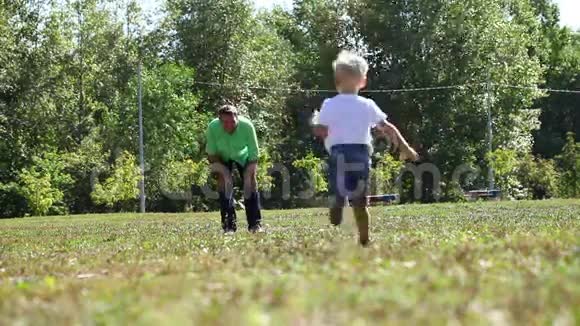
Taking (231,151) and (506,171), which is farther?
(506,171)

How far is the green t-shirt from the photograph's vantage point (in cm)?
1363

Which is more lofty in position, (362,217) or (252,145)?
(252,145)

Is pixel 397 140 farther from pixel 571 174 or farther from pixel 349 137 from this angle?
pixel 571 174

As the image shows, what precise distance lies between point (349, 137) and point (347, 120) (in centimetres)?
17

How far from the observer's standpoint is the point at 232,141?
13.6 m

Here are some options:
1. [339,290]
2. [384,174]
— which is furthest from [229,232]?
[384,174]

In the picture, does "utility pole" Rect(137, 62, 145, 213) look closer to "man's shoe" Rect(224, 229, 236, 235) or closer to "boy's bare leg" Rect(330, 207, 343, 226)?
"man's shoe" Rect(224, 229, 236, 235)

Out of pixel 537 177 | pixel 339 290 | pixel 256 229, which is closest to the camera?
pixel 339 290

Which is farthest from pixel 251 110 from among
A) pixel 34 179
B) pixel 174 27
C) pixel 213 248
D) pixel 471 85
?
pixel 213 248

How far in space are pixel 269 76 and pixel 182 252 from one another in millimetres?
52528

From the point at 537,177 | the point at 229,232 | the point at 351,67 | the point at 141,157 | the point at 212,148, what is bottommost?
the point at 229,232

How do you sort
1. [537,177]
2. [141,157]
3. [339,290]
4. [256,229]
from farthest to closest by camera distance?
[537,177] → [141,157] → [256,229] → [339,290]

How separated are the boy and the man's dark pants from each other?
4.47m

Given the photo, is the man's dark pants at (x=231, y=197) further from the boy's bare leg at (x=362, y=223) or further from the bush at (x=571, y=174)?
the bush at (x=571, y=174)
